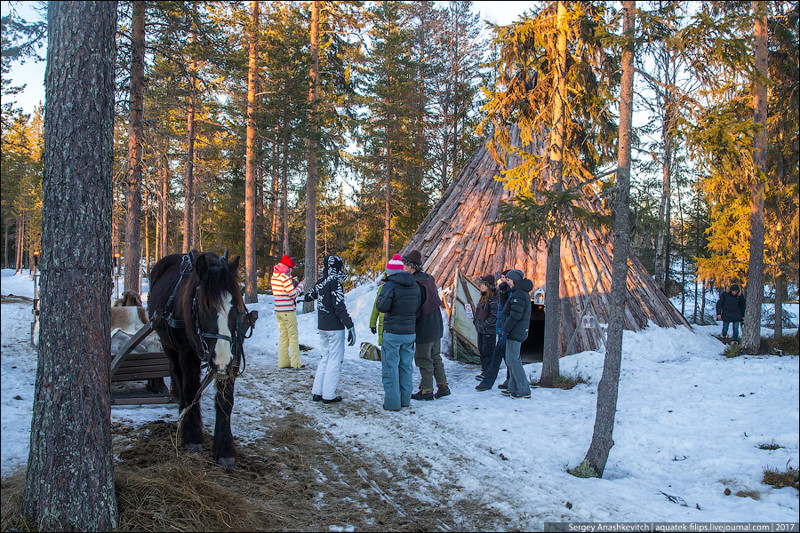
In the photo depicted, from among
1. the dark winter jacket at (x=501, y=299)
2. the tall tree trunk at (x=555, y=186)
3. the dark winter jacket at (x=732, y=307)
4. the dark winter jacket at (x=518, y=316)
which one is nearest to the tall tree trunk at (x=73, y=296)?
the dark winter jacket at (x=518, y=316)

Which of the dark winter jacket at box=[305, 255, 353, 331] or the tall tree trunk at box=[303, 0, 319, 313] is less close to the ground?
the tall tree trunk at box=[303, 0, 319, 313]

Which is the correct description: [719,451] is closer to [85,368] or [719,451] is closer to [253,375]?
[85,368]

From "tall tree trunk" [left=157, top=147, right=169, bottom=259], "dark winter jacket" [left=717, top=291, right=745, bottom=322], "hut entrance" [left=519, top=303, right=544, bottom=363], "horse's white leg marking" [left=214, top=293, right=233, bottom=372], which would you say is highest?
"tall tree trunk" [left=157, top=147, right=169, bottom=259]

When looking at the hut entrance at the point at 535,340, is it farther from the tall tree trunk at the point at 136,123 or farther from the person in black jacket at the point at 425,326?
the tall tree trunk at the point at 136,123

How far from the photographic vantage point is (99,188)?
3.55 m

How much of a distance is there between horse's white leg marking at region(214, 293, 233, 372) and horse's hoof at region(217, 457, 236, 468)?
1.02 meters

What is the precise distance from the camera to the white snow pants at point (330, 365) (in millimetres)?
7598

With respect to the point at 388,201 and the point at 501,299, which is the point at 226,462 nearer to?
the point at 501,299

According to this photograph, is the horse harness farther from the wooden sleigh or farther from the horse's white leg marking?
the wooden sleigh

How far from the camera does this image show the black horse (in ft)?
14.9

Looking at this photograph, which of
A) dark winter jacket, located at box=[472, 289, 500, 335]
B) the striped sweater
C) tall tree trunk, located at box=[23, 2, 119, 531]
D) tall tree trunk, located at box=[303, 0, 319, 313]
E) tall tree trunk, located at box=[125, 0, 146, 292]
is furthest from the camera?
tall tree trunk, located at box=[303, 0, 319, 313]

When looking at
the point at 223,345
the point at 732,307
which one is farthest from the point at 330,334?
the point at 732,307

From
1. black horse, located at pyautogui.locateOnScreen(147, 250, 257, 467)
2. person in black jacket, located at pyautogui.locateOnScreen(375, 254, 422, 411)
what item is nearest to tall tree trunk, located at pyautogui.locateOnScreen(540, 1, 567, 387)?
person in black jacket, located at pyautogui.locateOnScreen(375, 254, 422, 411)

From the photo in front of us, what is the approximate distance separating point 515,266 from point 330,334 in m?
7.11
